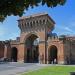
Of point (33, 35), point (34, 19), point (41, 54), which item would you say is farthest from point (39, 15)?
point (41, 54)

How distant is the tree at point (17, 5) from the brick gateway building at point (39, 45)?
4091 centimetres

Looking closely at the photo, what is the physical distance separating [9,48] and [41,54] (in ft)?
31.8

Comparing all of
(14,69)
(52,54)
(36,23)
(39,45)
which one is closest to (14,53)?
(39,45)

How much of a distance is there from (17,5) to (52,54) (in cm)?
4728

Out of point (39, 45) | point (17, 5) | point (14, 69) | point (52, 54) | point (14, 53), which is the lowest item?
point (14, 69)

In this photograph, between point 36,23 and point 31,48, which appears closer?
point 36,23

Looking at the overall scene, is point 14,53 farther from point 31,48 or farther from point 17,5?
point 17,5

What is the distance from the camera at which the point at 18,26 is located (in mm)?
55031

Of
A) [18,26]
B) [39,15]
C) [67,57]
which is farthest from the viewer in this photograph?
[18,26]

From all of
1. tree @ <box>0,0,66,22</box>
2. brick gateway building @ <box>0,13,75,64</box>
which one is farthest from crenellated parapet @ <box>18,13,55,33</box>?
tree @ <box>0,0,66,22</box>

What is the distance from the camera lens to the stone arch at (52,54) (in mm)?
48994

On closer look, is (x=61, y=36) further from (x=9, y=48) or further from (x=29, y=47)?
(x=9, y=48)

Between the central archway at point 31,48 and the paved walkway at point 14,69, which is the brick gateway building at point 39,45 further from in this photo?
the paved walkway at point 14,69

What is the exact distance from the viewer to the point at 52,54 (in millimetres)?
A: 52719
